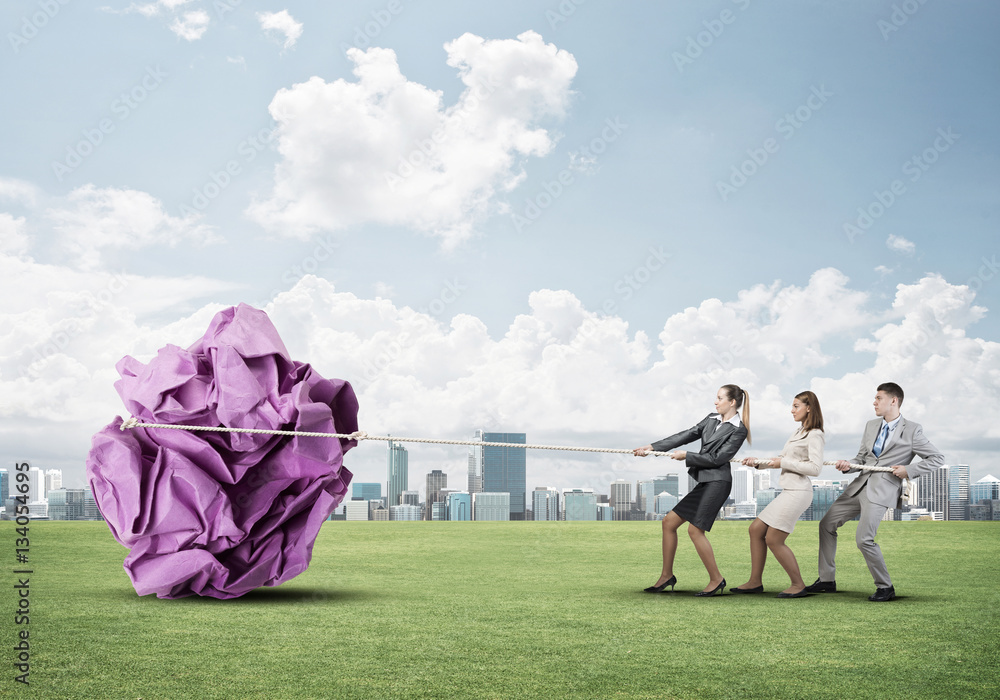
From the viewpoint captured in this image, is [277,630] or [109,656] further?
[277,630]

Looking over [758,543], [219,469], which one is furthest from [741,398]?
[219,469]

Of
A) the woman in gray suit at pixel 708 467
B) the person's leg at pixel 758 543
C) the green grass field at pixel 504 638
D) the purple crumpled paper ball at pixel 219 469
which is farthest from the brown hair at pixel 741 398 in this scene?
the purple crumpled paper ball at pixel 219 469

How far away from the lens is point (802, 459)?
849 cm

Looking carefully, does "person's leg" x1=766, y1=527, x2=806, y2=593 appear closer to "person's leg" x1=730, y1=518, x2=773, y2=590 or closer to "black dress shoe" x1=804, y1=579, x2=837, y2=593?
"person's leg" x1=730, y1=518, x2=773, y2=590

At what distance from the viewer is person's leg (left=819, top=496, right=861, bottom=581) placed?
889 centimetres

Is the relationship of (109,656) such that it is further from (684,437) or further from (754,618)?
(684,437)

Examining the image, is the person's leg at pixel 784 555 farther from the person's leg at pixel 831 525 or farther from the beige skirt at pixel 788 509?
the person's leg at pixel 831 525

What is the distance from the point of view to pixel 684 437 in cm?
851

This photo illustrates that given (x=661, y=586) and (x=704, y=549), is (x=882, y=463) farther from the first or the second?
(x=661, y=586)

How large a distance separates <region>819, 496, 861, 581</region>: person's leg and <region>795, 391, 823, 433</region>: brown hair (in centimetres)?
99

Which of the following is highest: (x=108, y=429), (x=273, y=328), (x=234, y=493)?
(x=273, y=328)

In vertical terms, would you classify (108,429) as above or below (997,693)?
above

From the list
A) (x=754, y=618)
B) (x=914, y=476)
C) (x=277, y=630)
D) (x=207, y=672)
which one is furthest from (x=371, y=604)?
(x=914, y=476)

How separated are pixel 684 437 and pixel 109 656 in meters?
5.56
